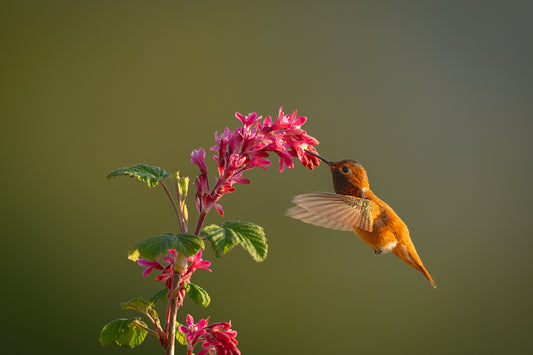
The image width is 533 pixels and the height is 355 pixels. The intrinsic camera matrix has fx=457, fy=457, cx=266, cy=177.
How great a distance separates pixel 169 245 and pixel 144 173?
0.17 metres

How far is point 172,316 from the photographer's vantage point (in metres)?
0.66

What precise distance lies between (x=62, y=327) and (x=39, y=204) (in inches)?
27.1

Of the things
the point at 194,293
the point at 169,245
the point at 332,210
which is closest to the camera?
the point at 169,245

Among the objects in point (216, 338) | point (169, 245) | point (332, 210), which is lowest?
point (216, 338)

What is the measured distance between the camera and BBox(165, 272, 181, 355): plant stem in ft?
2.12

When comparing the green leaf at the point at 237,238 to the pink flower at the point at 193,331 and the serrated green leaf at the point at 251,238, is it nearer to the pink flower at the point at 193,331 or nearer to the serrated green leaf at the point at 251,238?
the serrated green leaf at the point at 251,238

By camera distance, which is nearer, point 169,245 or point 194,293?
point 169,245

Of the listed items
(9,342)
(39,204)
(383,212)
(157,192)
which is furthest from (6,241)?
(383,212)

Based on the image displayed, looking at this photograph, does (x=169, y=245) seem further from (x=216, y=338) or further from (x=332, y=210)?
(x=332, y=210)

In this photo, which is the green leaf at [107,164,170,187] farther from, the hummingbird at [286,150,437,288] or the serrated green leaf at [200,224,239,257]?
the hummingbird at [286,150,437,288]

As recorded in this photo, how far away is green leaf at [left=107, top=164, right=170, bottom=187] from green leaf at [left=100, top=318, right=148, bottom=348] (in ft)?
0.73

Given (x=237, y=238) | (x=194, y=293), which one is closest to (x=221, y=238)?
(x=237, y=238)

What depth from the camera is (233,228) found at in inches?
25.9

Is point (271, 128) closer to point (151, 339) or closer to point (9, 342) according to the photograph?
point (151, 339)
